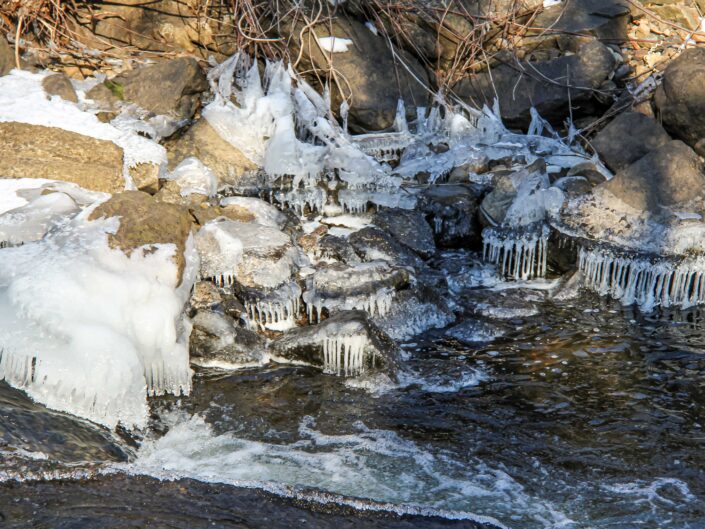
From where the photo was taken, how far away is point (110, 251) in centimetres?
455

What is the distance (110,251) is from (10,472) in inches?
68.8

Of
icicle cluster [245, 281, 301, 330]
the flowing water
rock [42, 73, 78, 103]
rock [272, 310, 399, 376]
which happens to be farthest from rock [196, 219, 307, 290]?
rock [42, 73, 78, 103]

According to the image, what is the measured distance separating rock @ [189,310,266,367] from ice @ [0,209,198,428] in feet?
0.50

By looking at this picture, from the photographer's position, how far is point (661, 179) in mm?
5824

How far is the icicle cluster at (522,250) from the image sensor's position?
5973mm

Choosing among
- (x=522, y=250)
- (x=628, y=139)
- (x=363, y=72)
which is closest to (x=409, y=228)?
(x=522, y=250)

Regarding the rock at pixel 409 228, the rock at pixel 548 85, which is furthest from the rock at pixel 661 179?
the rock at pixel 548 85

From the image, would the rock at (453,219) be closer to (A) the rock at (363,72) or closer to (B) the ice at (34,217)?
(A) the rock at (363,72)

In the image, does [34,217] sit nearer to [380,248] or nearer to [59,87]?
[59,87]

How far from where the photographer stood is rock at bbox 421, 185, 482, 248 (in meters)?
6.29

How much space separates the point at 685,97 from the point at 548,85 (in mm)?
1634

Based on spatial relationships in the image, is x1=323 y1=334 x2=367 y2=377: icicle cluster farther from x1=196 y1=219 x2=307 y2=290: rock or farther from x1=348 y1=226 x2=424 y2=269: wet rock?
x1=348 y1=226 x2=424 y2=269: wet rock

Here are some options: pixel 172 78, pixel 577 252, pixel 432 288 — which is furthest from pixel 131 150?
pixel 577 252

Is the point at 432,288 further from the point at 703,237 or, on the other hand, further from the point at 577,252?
the point at 703,237
